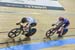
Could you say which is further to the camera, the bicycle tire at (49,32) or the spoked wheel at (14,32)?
the bicycle tire at (49,32)

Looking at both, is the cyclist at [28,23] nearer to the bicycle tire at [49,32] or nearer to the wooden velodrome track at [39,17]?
the wooden velodrome track at [39,17]

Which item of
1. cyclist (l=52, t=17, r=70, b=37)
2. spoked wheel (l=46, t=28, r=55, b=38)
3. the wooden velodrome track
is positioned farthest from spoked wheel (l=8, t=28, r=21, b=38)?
cyclist (l=52, t=17, r=70, b=37)

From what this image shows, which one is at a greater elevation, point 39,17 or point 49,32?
point 39,17

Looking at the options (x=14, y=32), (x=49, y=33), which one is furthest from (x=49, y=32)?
(x=14, y=32)

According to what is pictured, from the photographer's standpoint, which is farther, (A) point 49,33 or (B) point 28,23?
(A) point 49,33

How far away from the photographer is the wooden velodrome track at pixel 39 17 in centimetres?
173

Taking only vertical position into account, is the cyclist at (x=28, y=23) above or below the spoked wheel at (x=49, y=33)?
above

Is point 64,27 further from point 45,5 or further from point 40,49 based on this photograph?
point 40,49

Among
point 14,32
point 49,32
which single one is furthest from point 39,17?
point 14,32

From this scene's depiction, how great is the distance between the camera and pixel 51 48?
1769 millimetres

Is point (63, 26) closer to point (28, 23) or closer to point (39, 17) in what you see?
point (39, 17)

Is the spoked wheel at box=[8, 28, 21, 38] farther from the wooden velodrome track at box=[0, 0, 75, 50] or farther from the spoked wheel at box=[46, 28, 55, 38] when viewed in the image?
the spoked wheel at box=[46, 28, 55, 38]

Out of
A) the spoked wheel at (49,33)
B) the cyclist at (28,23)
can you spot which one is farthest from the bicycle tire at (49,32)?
the cyclist at (28,23)

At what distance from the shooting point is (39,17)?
1961 millimetres
